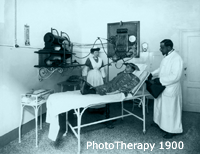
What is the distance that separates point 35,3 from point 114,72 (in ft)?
8.42

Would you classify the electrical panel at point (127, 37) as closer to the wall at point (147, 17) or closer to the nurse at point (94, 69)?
the wall at point (147, 17)

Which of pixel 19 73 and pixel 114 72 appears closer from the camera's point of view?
pixel 19 73

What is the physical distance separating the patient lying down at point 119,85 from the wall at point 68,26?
3.60ft

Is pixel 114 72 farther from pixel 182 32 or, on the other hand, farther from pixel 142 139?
pixel 142 139

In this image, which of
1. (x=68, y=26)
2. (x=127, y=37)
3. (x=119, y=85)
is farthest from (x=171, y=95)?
(x=68, y=26)

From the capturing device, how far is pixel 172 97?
8.49 feet

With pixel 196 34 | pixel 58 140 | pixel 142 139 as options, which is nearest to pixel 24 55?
pixel 58 140

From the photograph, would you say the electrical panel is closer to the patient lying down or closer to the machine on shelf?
the patient lying down

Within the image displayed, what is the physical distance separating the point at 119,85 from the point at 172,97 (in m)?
0.83

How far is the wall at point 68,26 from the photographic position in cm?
243

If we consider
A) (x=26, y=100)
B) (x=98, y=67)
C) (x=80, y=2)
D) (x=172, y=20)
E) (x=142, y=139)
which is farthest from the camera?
(x=80, y=2)

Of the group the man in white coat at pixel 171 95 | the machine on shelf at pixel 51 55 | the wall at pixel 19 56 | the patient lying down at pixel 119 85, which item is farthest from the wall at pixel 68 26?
the man in white coat at pixel 171 95

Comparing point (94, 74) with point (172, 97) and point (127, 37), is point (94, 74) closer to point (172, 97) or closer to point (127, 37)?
point (127, 37)

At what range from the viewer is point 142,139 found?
8.40 feet
